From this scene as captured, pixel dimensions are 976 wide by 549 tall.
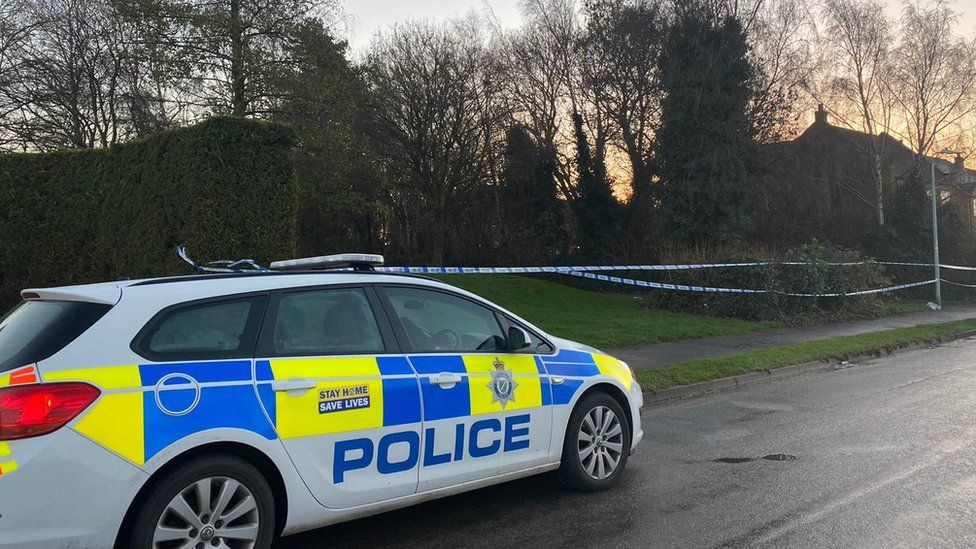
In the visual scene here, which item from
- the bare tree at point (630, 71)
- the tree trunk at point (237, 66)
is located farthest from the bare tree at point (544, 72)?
the tree trunk at point (237, 66)

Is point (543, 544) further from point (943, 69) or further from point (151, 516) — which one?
point (943, 69)

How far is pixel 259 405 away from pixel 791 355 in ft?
34.3

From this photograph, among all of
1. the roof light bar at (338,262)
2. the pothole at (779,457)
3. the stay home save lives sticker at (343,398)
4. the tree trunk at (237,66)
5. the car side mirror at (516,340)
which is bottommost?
the pothole at (779,457)

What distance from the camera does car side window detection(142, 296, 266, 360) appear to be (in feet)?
11.0

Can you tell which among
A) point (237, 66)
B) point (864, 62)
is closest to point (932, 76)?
point (864, 62)

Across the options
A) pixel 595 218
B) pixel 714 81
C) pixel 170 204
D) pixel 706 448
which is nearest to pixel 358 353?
pixel 706 448

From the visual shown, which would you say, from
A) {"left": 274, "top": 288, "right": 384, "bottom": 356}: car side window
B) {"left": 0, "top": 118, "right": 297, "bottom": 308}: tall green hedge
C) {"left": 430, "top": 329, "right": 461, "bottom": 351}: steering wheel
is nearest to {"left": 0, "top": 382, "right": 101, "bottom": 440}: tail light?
{"left": 274, "top": 288, "right": 384, "bottom": 356}: car side window

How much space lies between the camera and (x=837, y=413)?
24.8 ft

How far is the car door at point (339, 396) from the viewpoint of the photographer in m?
3.53

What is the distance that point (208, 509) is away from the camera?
10.7 feet

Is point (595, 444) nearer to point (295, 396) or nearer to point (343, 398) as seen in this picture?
point (343, 398)

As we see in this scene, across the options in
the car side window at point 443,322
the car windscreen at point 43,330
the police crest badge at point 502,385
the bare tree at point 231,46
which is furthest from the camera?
the bare tree at point 231,46

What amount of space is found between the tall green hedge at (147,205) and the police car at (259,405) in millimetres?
6142

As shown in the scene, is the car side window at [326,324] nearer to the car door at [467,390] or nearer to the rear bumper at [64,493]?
the car door at [467,390]
